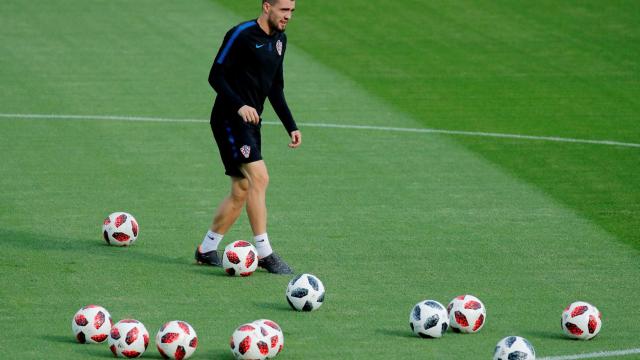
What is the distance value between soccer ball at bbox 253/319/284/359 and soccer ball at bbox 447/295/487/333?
1493 millimetres

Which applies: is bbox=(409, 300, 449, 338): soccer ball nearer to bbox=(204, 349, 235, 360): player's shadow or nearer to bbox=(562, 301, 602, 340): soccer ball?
bbox=(562, 301, 602, 340): soccer ball

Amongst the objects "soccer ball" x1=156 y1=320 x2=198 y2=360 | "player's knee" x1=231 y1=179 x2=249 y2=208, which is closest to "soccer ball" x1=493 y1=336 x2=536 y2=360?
"soccer ball" x1=156 y1=320 x2=198 y2=360

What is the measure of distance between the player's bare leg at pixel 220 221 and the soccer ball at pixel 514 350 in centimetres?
388

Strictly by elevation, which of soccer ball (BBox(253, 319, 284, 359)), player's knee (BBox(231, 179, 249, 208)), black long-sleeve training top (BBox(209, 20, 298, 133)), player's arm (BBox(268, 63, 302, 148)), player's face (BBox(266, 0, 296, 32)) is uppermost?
player's face (BBox(266, 0, 296, 32))

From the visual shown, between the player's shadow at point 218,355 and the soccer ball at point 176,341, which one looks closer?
the soccer ball at point 176,341

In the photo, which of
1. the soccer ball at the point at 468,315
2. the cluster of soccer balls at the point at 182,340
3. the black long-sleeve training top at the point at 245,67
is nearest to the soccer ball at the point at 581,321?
the soccer ball at the point at 468,315

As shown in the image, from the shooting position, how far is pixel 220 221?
1295cm

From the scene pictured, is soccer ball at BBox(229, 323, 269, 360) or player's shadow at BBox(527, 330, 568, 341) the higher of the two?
player's shadow at BBox(527, 330, 568, 341)

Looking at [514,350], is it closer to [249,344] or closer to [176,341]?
[249,344]

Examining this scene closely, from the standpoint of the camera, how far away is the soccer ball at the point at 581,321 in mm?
10523

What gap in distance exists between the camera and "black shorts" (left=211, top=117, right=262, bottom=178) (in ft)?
41.4

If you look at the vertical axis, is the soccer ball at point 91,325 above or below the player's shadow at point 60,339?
above

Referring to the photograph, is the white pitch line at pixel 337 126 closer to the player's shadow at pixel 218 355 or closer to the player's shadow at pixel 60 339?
the player's shadow at pixel 60 339

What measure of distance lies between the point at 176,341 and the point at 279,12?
12.7ft
